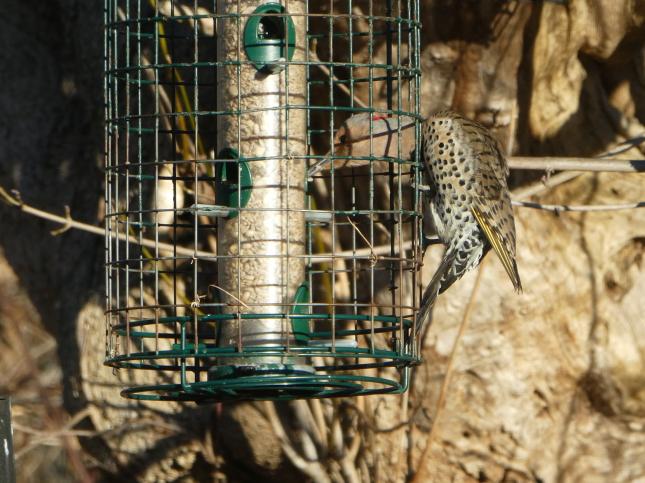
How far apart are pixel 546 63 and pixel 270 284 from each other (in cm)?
225

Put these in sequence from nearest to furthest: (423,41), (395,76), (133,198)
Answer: (395,76) < (423,41) < (133,198)

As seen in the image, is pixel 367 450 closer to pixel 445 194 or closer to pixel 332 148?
pixel 445 194

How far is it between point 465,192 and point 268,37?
1.36 meters

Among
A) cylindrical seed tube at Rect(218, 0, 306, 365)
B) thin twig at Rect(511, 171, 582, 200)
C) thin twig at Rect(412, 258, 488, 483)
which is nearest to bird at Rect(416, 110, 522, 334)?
thin twig at Rect(511, 171, 582, 200)

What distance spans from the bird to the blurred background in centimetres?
44

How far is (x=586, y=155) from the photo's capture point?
7289 millimetres

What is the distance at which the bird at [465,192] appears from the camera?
20.6 feet

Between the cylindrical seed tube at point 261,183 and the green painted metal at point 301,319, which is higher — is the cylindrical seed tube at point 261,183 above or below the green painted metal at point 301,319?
above

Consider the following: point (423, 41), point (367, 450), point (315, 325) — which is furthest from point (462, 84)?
point (367, 450)

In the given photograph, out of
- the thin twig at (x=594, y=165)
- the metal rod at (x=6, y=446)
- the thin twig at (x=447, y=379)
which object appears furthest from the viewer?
the thin twig at (x=447, y=379)

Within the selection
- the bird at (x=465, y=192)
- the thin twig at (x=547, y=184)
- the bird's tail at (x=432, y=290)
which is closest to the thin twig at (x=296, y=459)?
the bird at (x=465, y=192)

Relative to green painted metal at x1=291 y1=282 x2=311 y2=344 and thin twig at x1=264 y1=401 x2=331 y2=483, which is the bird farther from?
thin twig at x1=264 y1=401 x2=331 y2=483

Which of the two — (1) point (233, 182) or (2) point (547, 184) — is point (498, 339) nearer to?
(2) point (547, 184)

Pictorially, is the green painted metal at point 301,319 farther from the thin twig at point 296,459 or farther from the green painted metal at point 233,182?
the thin twig at point 296,459
